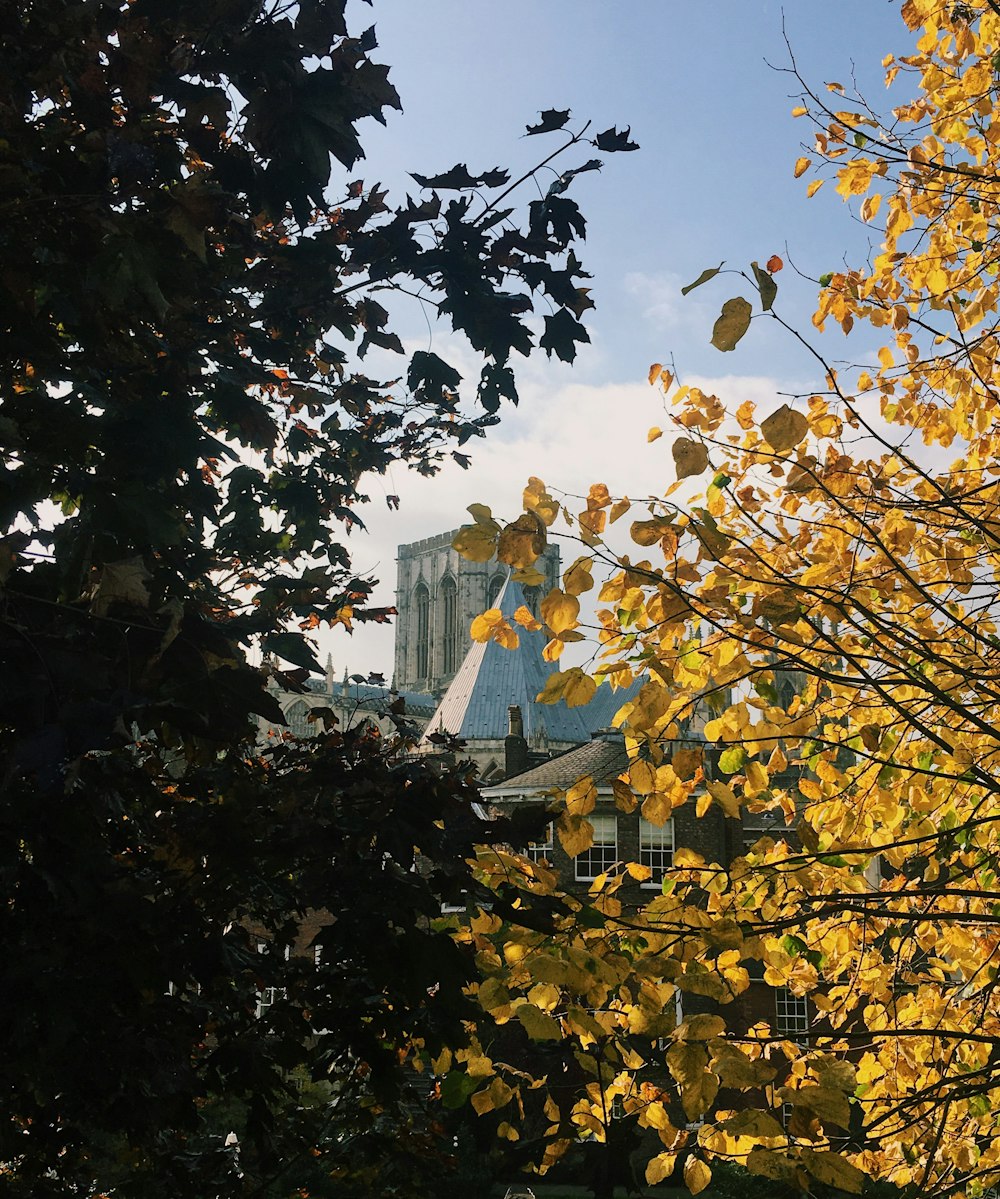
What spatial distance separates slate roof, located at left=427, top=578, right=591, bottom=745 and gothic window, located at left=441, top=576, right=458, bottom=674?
21.0 m

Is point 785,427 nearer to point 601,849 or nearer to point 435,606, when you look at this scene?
point 601,849

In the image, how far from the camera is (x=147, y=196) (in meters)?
3.12

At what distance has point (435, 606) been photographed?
280ft

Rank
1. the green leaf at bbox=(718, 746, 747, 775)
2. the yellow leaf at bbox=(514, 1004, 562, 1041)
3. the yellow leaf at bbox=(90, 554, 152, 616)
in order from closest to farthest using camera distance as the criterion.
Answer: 1. the yellow leaf at bbox=(90, 554, 152, 616)
2. the yellow leaf at bbox=(514, 1004, 562, 1041)
3. the green leaf at bbox=(718, 746, 747, 775)

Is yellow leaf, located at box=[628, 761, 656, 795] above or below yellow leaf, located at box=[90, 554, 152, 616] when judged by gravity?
below

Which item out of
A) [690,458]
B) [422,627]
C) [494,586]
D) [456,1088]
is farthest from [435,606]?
[690,458]

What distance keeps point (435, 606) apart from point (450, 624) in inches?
85.2

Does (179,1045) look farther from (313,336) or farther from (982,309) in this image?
(982,309)

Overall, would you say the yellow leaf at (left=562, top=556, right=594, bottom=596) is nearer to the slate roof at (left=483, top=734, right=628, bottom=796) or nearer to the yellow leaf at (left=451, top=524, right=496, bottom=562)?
the yellow leaf at (left=451, top=524, right=496, bottom=562)

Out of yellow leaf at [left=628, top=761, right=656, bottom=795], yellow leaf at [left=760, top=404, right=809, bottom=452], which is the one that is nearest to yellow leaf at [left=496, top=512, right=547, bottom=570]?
yellow leaf at [left=760, top=404, right=809, bottom=452]

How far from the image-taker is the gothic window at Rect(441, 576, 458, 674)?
83000 mm

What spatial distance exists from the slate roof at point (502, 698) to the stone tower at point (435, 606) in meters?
19.5

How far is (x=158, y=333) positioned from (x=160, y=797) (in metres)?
1.62

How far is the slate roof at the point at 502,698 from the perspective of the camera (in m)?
57.5
